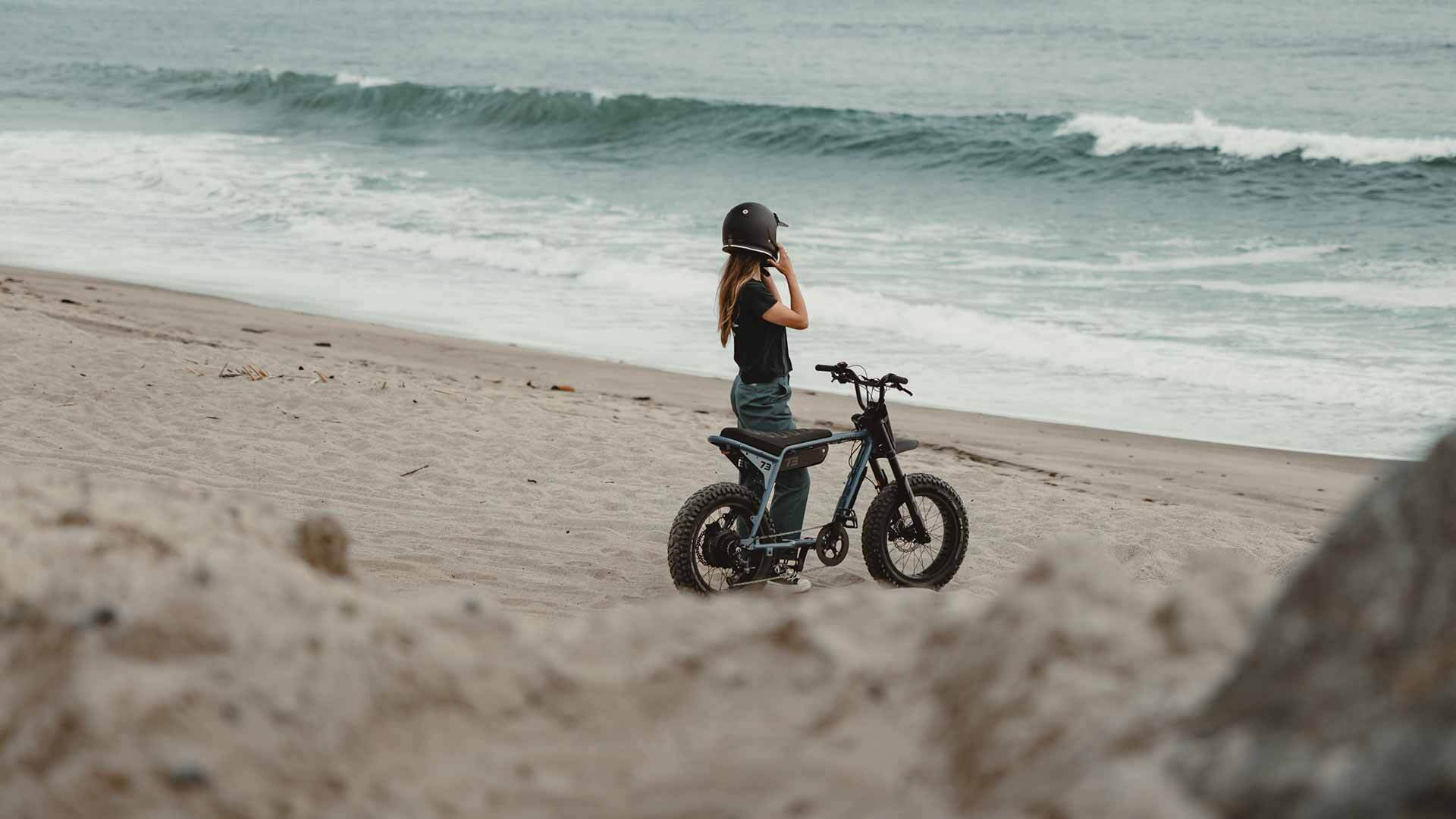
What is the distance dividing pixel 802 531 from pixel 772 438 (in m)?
0.51

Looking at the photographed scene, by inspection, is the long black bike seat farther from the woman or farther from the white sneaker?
the white sneaker

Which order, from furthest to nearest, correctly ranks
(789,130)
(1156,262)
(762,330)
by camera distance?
(789,130) < (1156,262) < (762,330)

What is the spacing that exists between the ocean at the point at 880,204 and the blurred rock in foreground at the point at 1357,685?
8.51 m

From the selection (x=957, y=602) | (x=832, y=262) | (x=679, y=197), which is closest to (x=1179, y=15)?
(x=679, y=197)

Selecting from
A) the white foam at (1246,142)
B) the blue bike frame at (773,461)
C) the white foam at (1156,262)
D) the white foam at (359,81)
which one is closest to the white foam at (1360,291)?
the white foam at (1156,262)

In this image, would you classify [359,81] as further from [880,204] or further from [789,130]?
[880,204]

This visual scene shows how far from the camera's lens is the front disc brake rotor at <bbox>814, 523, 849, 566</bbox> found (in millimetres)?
5645

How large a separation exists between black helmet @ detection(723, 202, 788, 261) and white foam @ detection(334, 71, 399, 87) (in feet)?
105

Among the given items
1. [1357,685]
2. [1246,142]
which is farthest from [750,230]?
[1246,142]

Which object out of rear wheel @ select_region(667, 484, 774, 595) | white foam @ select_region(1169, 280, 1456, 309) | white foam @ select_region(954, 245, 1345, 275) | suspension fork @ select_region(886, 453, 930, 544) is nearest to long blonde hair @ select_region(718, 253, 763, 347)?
rear wheel @ select_region(667, 484, 774, 595)

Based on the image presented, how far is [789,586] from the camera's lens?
18.7ft

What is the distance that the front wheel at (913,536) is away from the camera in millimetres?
5703

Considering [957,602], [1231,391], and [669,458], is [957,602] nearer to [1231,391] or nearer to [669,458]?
[669,458]

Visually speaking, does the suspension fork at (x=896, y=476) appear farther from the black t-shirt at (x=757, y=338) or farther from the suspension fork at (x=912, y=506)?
the black t-shirt at (x=757, y=338)
